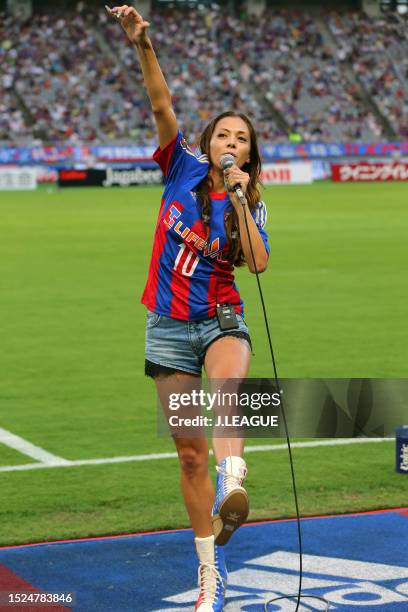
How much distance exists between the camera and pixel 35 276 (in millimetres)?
19391

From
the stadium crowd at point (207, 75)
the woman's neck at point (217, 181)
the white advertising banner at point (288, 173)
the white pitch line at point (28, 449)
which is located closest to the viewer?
the woman's neck at point (217, 181)

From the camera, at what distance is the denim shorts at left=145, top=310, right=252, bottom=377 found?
5.19 m

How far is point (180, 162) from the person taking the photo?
17.4 ft

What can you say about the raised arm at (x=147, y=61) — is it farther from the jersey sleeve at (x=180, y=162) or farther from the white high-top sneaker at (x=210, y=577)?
the white high-top sneaker at (x=210, y=577)

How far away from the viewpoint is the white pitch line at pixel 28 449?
8430 millimetres

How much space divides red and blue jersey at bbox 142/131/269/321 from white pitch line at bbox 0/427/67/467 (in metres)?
3.41

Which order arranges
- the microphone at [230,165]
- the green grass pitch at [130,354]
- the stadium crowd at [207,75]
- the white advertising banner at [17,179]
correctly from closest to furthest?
the microphone at [230,165] < the green grass pitch at [130,354] < the white advertising banner at [17,179] < the stadium crowd at [207,75]

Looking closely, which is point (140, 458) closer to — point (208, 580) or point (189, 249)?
point (208, 580)

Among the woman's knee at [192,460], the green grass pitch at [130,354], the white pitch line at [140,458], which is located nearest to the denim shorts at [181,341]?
the woman's knee at [192,460]

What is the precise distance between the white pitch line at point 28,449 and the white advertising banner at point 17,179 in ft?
117

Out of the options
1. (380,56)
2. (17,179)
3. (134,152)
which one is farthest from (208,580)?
(380,56)

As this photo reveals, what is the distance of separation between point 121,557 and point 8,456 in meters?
2.60

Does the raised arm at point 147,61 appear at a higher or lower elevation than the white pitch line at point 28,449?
higher

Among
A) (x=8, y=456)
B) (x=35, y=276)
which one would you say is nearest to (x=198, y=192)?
(x=8, y=456)
